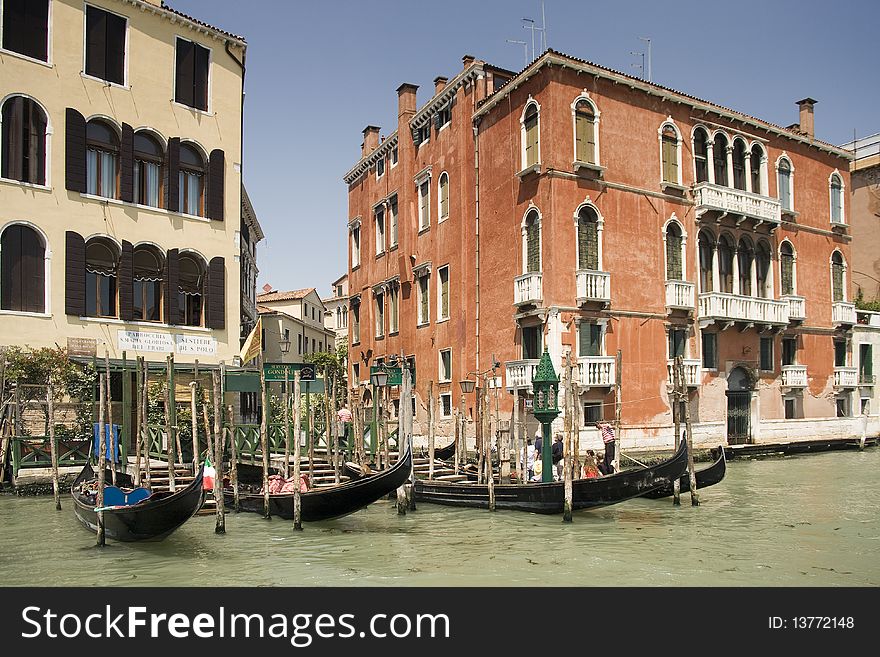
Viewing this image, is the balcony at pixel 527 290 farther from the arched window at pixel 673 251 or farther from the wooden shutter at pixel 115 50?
the wooden shutter at pixel 115 50

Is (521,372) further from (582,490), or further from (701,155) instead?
(701,155)

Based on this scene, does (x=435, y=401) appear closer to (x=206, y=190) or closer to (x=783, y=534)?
(x=206, y=190)

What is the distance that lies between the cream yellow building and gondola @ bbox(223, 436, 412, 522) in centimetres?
636

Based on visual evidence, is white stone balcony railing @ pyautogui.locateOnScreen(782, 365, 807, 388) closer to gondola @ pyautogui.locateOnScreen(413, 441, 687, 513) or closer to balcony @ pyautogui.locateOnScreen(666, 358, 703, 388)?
balcony @ pyautogui.locateOnScreen(666, 358, 703, 388)

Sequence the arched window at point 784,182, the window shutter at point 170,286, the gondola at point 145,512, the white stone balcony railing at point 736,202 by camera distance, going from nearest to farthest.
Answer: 1. the gondola at point 145,512
2. the window shutter at point 170,286
3. the white stone balcony railing at point 736,202
4. the arched window at point 784,182

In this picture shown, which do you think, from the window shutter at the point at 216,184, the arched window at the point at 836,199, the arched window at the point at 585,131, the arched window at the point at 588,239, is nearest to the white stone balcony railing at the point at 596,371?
the arched window at the point at 588,239

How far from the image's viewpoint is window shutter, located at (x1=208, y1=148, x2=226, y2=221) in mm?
17078

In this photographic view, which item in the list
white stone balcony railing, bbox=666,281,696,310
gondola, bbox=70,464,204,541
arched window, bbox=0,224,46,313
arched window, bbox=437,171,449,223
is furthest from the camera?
arched window, bbox=437,171,449,223

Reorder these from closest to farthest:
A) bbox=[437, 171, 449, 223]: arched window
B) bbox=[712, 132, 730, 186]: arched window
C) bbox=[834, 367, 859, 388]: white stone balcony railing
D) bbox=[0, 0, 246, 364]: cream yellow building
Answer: bbox=[0, 0, 246, 364]: cream yellow building
bbox=[712, 132, 730, 186]: arched window
bbox=[437, 171, 449, 223]: arched window
bbox=[834, 367, 859, 388]: white stone balcony railing

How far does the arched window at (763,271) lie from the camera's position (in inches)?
856

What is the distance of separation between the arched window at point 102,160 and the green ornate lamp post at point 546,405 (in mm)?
9320

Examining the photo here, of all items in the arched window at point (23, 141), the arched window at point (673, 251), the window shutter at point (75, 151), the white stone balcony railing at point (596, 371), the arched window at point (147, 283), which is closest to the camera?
the arched window at point (23, 141)

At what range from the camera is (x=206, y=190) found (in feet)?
56.0

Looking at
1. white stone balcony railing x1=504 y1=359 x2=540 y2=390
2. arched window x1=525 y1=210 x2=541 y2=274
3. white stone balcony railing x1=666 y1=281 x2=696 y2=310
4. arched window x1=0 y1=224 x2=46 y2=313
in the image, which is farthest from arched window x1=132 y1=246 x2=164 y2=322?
white stone balcony railing x1=666 y1=281 x2=696 y2=310
